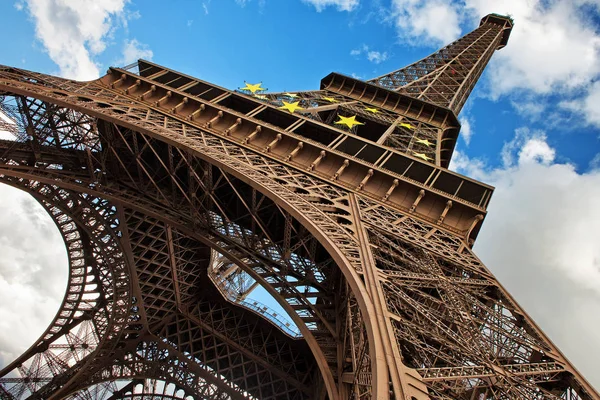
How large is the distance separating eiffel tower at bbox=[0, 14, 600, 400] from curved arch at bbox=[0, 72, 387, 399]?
7 centimetres

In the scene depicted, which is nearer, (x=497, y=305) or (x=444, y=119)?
(x=497, y=305)

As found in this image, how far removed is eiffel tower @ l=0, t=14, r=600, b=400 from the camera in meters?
11.9

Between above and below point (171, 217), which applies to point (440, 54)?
above

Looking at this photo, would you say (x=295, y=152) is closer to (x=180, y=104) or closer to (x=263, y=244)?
(x=263, y=244)

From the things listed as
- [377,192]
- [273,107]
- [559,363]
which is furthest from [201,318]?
[559,363]

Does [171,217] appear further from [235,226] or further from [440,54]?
[440,54]

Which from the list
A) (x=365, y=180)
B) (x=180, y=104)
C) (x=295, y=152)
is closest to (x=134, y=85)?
(x=180, y=104)

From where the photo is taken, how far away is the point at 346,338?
604 inches

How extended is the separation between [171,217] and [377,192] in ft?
27.1

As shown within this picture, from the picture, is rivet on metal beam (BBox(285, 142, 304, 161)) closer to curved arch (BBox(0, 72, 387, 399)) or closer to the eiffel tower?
the eiffel tower

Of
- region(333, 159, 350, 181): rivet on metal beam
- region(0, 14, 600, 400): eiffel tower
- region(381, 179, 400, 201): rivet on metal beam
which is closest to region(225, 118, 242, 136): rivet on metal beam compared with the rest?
region(0, 14, 600, 400): eiffel tower

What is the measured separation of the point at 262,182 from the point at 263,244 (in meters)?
3.06

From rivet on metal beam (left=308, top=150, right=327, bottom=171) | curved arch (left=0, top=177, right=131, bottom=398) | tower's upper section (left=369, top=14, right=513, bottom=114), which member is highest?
tower's upper section (left=369, top=14, right=513, bottom=114)

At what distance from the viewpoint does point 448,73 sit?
47.5 metres
